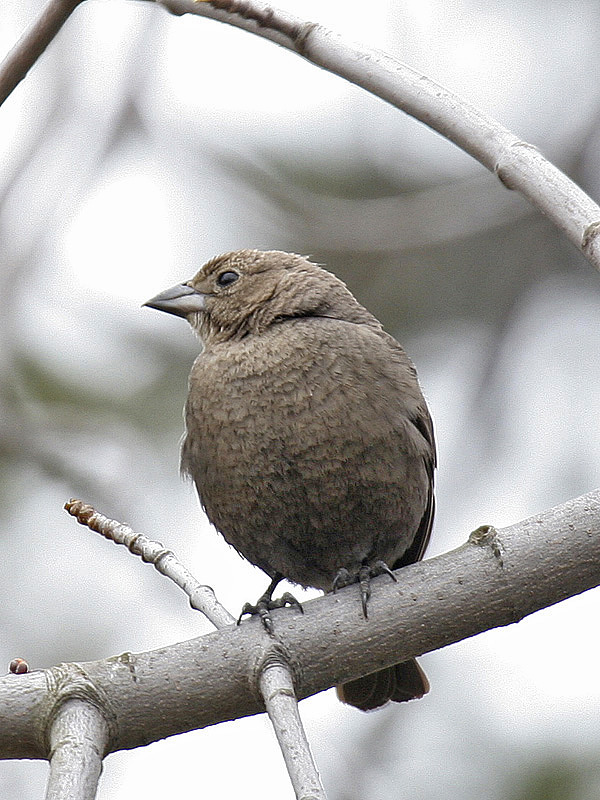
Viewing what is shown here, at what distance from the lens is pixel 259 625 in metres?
2.52

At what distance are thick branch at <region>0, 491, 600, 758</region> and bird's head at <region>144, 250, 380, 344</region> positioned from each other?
1.38m

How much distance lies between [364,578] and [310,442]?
615 mm

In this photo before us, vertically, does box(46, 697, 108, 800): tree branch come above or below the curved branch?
below

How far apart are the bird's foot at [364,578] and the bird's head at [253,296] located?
3.20ft

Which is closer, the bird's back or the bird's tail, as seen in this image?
the bird's back

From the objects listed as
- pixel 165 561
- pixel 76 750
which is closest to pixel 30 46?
pixel 165 561

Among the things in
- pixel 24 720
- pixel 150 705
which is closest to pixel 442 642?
pixel 150 705

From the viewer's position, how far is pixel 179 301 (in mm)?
4199

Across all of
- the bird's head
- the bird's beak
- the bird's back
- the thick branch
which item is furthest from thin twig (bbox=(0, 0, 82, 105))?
the bird's beak

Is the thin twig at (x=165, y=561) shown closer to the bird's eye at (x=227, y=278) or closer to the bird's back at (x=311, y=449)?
the bird's back at (x=311, y=449)

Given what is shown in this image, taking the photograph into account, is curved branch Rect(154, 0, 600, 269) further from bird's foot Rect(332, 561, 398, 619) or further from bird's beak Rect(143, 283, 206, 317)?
bird's beak Rect(143, 283, 206, 317)

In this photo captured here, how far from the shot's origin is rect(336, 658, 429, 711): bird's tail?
393 cm

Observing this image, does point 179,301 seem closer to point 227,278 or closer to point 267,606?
point 227,278

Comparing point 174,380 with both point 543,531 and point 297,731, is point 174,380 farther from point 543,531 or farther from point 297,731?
point 297,731
